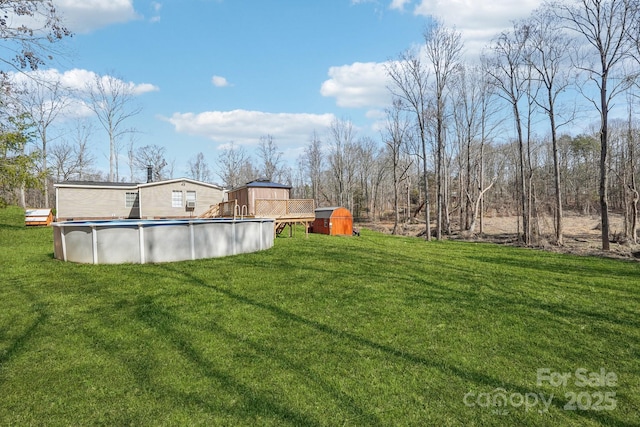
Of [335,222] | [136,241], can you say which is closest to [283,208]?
[335,222]

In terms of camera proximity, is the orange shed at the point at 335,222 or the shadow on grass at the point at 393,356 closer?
the shadow on grass at the point at 393,356

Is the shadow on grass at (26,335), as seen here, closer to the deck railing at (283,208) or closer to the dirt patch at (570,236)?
the deck railing at (283,208)

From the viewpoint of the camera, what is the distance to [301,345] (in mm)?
4293

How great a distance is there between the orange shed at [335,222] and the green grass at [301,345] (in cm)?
1120

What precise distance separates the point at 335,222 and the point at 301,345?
1499 centimetres

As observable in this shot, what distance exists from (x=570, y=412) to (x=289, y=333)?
10.5 ft

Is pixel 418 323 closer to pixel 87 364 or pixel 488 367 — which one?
pixel 488 367

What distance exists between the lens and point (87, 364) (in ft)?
12.3

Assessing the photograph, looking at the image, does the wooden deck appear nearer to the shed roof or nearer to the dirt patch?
the shed roof

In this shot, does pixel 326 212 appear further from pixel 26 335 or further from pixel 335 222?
pixel 26 335

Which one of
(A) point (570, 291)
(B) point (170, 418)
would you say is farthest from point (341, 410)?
(A) point (570, 291)

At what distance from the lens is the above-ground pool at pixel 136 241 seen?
8273 mm

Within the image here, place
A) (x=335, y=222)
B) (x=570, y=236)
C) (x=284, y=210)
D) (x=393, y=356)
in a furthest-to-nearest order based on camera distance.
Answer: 1. (x=570, y=236)
2. (x=335, y=222)
3. (x=284, y=210)
4. (x=393, y=356)

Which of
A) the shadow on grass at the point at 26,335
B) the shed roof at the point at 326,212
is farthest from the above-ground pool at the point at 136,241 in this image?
the shed roof at the point at 326,212
